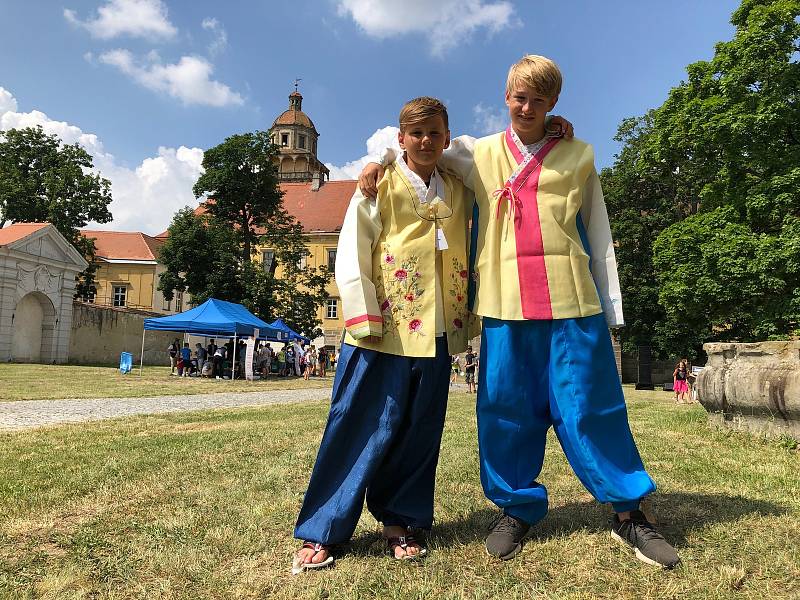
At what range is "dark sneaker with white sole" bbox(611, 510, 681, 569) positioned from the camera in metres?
2.26

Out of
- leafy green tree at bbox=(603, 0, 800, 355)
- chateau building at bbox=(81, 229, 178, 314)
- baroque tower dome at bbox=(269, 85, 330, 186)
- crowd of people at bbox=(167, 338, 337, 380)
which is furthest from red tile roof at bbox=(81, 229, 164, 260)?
leafy green tree at bbox=(603, 0, 800, 355)

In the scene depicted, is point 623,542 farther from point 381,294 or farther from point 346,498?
point 381,294

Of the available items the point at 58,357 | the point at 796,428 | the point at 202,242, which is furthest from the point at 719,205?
the point at 58,357

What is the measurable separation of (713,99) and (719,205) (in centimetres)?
343

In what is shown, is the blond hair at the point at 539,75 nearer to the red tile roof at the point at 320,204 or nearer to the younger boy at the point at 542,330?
the younger boy at the point at 542,330

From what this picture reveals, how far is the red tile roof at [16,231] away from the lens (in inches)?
1141

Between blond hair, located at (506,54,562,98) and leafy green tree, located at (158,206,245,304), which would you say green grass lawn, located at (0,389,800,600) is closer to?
blond hair, located at (506,54,562,98)

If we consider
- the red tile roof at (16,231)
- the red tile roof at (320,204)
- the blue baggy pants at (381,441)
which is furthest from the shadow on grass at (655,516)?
the red tile roof at (320,204)

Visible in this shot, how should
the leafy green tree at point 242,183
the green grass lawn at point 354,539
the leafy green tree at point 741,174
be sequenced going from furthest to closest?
the leafy green tree at point 242,183, the leafy green tree at point 741,174, the green grass lawn at point 354,539

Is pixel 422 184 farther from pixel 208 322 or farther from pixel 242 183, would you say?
pixel 242 183

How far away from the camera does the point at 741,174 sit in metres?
18.8

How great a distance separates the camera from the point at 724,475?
12.3ft

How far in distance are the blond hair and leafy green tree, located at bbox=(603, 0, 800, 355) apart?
1662cm

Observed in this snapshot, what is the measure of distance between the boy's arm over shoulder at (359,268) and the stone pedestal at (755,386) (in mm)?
3668
